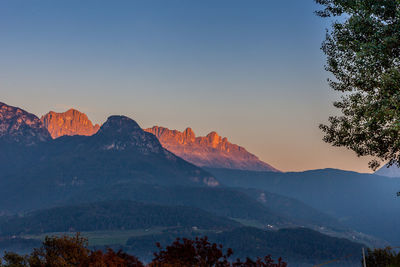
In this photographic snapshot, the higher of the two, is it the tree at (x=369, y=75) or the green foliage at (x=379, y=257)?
the tree at (x=369, y=75)

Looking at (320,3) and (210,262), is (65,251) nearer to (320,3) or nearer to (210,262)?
(210,262)

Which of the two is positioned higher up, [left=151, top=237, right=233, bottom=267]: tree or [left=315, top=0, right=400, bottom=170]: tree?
[left=315, top=0, right=400, bottom=170]: tree

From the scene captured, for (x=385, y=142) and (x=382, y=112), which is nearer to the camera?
(x=382, y=112)

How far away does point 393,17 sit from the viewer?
27312 millimetres

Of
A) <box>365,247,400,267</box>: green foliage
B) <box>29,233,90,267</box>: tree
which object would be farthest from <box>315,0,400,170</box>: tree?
<box>29,233,90,267</box>: tree

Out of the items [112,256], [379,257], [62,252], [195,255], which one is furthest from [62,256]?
[379,257]

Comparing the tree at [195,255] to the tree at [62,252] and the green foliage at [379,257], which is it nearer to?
the tree at [62,252]

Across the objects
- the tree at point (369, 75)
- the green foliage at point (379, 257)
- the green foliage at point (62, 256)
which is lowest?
the green foliage at point (62, 256)

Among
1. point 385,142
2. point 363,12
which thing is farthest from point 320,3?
point 385,142

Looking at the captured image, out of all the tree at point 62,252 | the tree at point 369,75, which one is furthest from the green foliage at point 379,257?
the tree at point 62,252

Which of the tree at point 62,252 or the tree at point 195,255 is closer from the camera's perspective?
the tree at point 195,255

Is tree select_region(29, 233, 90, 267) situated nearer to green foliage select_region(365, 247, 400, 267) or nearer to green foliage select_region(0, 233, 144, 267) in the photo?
green foliage select_region(0, 233, 144, 267)

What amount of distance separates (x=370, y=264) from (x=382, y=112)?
11774mm

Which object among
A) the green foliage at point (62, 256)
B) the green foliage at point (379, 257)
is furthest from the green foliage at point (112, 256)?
the green foliage at point (379, 257)
